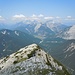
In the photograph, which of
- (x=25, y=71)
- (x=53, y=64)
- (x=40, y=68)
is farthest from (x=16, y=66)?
(x=53, y=64)

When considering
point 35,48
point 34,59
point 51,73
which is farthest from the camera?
point 35,48

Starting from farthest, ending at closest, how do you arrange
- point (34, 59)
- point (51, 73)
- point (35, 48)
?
point (35, 48), point (34, 59), point (51, 73)

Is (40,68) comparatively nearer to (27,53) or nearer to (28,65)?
(28,65)

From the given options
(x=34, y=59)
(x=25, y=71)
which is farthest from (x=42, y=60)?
(x=25, y=71)

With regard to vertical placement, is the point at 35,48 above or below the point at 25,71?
above

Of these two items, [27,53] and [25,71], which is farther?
[27,53]

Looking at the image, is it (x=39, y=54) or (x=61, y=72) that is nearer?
(x=61, y=72)

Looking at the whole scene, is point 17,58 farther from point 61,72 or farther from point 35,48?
point 61,72
